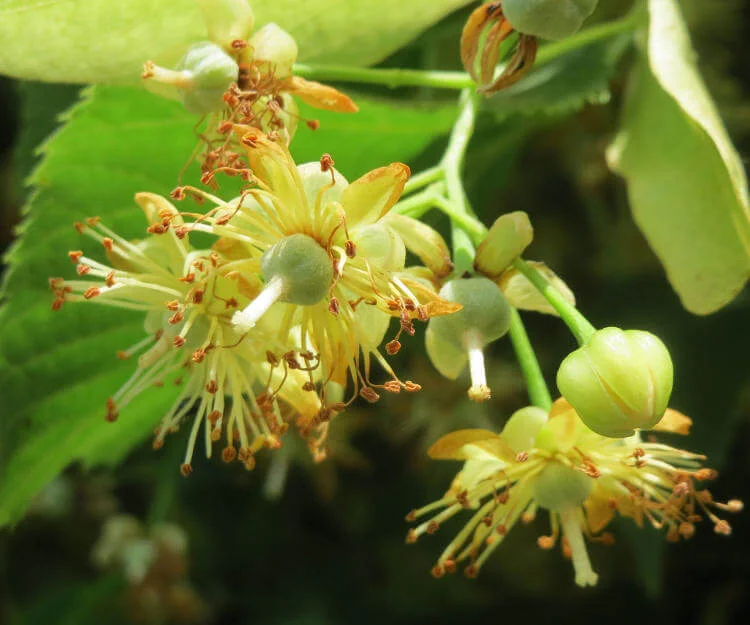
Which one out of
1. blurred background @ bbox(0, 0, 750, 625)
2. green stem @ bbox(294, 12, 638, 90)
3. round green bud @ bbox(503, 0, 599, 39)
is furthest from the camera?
blurred background @ bbox(0, 0, 750, 625)

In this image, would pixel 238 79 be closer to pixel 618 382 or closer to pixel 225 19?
pixel 225 19

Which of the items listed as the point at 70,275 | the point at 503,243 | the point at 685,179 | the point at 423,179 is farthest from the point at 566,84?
the point at 70,275

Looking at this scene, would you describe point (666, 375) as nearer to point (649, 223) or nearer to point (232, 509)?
point (649, 223)

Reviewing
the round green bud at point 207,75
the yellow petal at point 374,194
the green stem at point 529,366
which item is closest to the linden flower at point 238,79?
the round green bud at point 207,75

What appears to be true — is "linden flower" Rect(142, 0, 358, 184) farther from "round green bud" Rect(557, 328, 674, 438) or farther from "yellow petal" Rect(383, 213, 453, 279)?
"round green bud" Rect(557, 328, 674, 438)

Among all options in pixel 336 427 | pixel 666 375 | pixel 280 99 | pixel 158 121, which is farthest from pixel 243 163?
pixel 336 427

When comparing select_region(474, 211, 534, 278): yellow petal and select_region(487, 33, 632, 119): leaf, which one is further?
select_region(487, 33, 632, 119): leaf

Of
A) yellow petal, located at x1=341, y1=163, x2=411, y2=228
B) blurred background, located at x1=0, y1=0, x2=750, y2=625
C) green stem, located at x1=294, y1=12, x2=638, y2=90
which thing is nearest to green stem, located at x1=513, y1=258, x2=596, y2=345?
yellow petal, located at x1=341, y1=163, x2=411, y2=228
